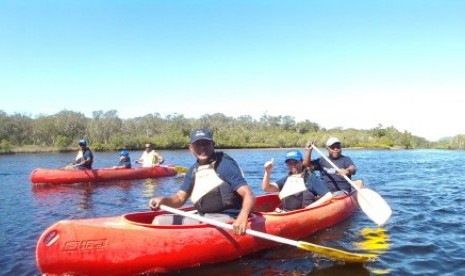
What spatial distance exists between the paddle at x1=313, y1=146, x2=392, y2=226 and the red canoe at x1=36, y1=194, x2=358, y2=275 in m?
3.04

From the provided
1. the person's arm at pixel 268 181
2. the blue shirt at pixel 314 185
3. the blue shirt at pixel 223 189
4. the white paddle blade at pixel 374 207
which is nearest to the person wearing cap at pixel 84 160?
the person's arm at pixel 268 181

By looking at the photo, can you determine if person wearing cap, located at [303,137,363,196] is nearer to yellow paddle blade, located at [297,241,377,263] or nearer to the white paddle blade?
the white paddle blade

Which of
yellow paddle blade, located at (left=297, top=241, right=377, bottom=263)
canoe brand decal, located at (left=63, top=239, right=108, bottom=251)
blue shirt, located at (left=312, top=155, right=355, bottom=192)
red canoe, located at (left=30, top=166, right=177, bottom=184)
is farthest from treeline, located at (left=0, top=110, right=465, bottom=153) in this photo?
canoe brand decal, located at (left=63, top=239, right=108, bottom=251)

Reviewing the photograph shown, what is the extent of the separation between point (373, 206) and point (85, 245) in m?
5.99

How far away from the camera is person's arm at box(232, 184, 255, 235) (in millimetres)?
5789

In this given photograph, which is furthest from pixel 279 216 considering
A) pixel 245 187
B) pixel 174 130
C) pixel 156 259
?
pixel 174 130

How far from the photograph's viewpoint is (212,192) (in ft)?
20.9

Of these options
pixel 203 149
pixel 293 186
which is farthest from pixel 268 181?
pixel 203 149

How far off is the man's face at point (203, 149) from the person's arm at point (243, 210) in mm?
637

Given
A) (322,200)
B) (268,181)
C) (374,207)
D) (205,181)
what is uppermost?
(205,181)

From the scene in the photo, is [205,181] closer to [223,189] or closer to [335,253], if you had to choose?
[223,189]

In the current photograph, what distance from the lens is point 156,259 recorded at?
595cm

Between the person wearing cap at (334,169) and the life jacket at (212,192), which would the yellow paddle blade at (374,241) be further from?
the life jacket at (212,192)

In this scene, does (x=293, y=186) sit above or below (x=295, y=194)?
above
